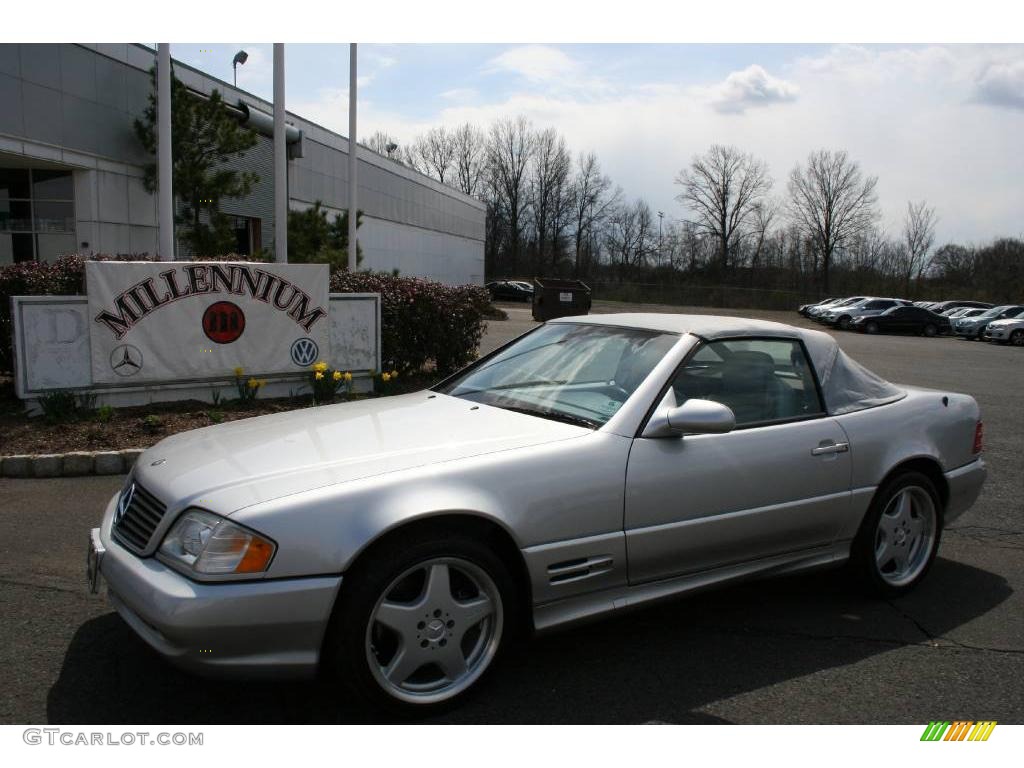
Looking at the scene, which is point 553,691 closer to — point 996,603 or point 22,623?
point 22,623

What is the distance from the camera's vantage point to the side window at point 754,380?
13.0 feet

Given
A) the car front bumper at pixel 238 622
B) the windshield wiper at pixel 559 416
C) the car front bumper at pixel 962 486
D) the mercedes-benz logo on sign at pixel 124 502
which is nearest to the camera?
the car front bumper at pixel 238 622

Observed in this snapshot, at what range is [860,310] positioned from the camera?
39.8 m

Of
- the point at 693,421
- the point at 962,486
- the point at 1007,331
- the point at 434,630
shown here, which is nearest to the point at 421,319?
the point at 962,486

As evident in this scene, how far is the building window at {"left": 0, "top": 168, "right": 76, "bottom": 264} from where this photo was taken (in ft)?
62.4

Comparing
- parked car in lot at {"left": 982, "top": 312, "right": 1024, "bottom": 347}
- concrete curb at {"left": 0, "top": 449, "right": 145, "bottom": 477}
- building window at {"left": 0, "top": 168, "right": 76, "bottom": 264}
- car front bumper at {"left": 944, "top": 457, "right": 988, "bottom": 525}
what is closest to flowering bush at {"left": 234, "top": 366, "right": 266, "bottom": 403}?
concrete curb at {"left": 0, "top": 449, "right": 145, "bottom": 477}

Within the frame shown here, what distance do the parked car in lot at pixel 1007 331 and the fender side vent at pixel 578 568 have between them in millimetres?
34419

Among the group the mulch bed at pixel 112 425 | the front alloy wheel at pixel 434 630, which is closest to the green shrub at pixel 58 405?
the mulch bed at pixel 112 425

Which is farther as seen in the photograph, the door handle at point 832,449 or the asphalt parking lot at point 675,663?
the door handle at point 832,449

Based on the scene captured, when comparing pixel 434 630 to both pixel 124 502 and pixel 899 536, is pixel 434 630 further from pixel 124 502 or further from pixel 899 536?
pixel 899 536

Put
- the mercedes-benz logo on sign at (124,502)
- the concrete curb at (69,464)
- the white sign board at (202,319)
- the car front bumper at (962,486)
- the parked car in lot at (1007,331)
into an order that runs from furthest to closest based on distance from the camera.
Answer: the parked car in lot at (1007,331)
the white sign board at (202,319)
the concrete curb at (69,464)
the car front bumper at (962,486)
the mercedes-benz logo on sign at (124,502)

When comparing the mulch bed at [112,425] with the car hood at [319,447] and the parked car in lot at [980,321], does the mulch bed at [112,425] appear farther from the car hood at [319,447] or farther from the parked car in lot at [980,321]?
the parked car in lot at [980,321]

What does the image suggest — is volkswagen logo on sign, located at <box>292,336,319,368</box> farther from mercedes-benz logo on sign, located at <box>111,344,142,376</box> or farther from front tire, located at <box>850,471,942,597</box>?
front tire, located at <box>850,471,942,597</box>

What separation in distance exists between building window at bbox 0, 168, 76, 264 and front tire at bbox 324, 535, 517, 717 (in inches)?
756
